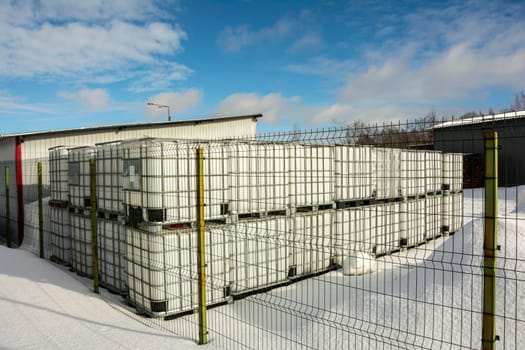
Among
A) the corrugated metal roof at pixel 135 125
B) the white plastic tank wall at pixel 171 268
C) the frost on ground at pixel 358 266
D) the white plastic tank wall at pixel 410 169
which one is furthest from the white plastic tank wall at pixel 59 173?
the white plastic tank wall at pixel 410 169

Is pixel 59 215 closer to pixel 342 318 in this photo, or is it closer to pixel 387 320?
pixel 342 318

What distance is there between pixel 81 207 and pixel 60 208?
1387mm

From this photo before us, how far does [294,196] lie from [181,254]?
2289 millimetres

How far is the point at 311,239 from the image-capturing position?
6891 millimetres

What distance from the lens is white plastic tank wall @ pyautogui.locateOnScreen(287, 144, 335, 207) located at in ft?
22.0

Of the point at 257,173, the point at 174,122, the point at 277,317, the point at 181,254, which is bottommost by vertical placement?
the point at 277,317

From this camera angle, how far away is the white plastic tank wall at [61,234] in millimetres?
8188

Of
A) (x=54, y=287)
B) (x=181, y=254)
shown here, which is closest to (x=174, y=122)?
(x=54, y=287)

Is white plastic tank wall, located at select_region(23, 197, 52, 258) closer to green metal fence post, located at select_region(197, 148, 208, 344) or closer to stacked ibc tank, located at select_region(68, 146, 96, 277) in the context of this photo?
stacked ibc tank, located at select_region(68, 146, 96, 277)

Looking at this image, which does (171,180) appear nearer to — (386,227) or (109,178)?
(109,178)

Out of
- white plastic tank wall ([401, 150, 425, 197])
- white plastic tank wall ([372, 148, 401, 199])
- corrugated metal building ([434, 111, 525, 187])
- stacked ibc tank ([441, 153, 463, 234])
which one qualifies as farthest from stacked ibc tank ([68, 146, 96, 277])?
stacked ibc tank ([441, 153, 463, 234])

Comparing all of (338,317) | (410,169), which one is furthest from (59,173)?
(410,169)

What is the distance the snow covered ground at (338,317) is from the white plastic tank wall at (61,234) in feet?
6.59

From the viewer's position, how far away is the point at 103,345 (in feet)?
14.4
